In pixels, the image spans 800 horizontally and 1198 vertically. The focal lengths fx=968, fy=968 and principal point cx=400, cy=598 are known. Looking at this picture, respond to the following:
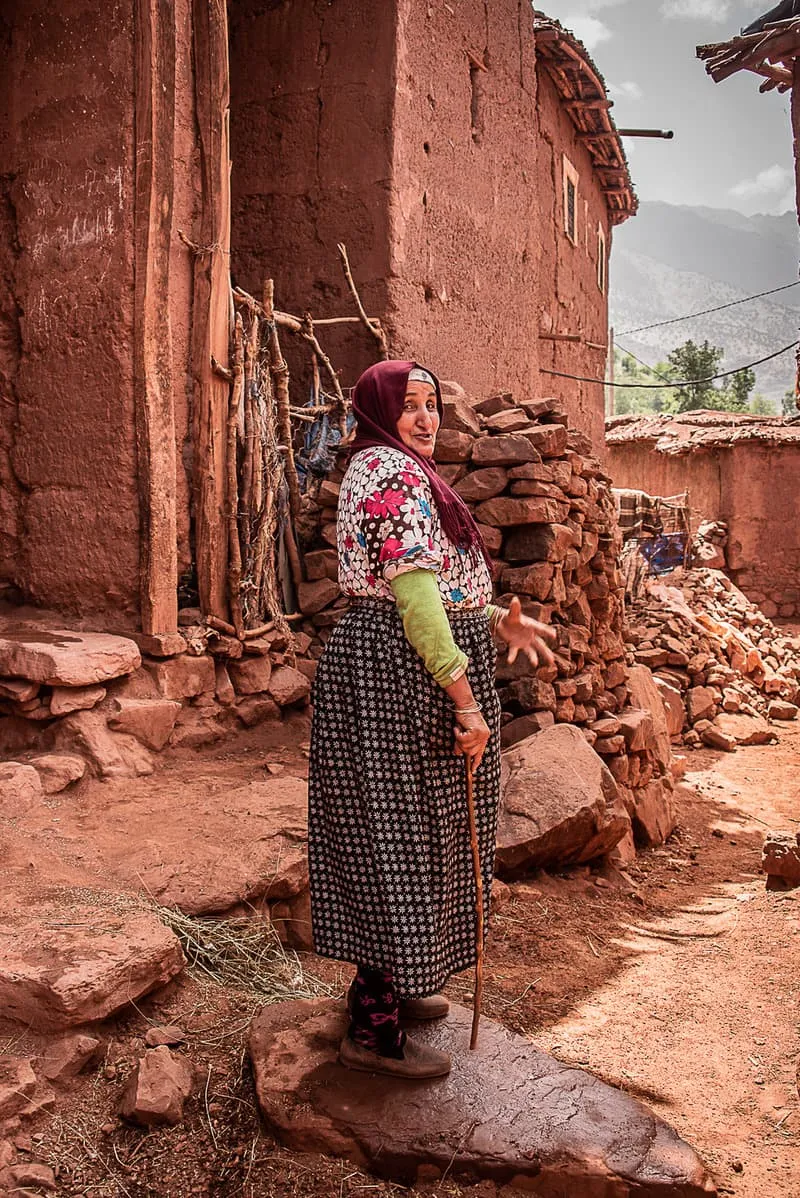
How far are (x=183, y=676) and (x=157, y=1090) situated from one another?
244 centimetres

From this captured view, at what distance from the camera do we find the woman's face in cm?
232

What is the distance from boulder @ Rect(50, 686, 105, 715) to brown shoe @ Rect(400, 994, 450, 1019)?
210cm

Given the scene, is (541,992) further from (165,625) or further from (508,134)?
(508,134)

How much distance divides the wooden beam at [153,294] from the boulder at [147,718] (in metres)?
0.33

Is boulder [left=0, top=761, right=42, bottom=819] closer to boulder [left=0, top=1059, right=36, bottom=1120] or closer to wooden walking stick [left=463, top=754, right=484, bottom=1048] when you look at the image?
boulder [left=0, top=1059, right=36, bottom=1120]

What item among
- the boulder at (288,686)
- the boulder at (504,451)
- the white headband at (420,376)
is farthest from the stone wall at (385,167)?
the white headband at (420,376)

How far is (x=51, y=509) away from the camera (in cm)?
454

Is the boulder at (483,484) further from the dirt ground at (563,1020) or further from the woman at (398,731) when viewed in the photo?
the woman at (398,731)

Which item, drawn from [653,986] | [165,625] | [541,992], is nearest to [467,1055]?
[541,992]

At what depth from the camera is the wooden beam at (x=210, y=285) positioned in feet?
15.0

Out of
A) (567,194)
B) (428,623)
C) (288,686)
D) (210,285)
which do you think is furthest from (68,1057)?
(567,194)

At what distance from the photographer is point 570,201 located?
1062cm

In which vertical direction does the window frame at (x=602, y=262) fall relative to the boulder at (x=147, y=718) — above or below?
above

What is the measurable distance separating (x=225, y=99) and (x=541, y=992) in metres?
4.19
